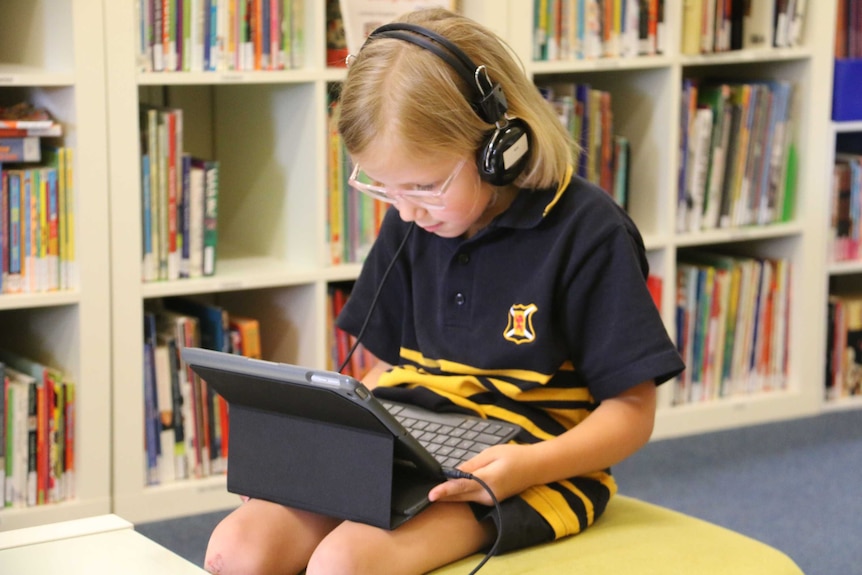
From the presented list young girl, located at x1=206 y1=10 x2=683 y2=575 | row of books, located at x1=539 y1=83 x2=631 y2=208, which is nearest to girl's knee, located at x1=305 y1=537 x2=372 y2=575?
young girl, located at x1=206 y1=10 x2=683 y2=575

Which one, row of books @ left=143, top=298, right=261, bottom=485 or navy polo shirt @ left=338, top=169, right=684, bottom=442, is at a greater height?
navy polo shirt @ left=338, top=169, right=684, bottom=442

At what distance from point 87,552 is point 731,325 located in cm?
200

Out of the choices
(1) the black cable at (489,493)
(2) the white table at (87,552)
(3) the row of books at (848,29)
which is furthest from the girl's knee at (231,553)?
(3) the row of books at (848,29)

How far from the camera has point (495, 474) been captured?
1.15 meters

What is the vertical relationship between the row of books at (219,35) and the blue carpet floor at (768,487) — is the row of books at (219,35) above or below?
above

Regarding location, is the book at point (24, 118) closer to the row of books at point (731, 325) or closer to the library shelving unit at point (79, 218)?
the library shelving unit at point (79, 218)

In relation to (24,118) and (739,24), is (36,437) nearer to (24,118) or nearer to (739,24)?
(24,118)

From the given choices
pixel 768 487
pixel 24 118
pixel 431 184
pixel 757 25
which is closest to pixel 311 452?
pixel 431 184

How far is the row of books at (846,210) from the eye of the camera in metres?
2.81

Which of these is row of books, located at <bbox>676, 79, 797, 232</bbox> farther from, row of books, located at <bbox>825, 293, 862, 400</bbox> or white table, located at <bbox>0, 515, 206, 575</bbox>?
white table, located at <bbox>0, 515, 206, 575</bbox>

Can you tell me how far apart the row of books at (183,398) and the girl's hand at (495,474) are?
1049 mm

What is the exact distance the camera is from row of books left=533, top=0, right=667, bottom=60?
2.44 metres

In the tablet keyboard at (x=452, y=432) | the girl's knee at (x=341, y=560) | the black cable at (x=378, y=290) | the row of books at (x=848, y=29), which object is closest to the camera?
the girl's knee at (x=341, y=560)

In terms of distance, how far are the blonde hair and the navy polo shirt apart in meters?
0.07
